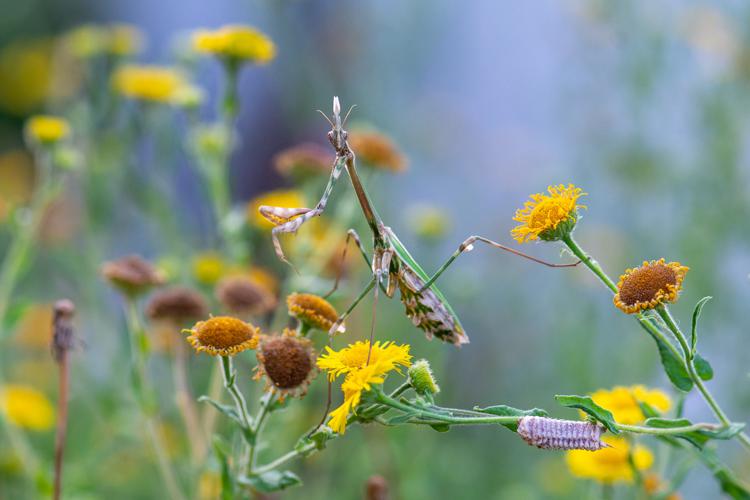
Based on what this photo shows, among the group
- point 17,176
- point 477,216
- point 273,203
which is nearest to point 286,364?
point 273,203

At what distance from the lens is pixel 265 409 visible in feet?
3.13

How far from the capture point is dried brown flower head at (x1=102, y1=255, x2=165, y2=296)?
54.4 inches

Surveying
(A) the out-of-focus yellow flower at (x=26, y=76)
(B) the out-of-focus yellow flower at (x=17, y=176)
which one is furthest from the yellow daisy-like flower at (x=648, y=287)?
(A) the out-of-focus yellow flower at (x=26, y=76)

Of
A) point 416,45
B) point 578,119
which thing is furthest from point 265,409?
point 416,45

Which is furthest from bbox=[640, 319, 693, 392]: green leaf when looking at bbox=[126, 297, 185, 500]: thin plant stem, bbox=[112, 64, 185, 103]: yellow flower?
bbox=[112, 64, 185, 103]: yellow flower

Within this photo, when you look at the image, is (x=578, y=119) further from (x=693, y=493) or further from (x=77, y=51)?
(x=77, y=51)

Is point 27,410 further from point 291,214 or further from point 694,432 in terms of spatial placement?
point 694,432

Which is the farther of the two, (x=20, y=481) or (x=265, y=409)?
(x=20, y=481)

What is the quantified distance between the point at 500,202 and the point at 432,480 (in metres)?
1.69

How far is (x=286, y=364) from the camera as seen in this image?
93 cm

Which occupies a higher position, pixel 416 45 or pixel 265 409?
pixel 416 45

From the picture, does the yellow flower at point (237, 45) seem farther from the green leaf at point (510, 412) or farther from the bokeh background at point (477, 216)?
the green leaf at point (510, 412)

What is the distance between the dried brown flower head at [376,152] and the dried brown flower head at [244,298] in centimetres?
46

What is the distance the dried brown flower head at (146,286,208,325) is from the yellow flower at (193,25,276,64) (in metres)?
0.57
